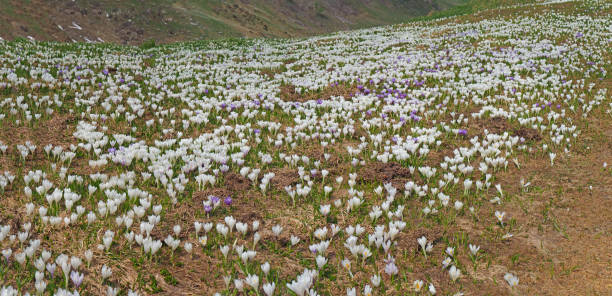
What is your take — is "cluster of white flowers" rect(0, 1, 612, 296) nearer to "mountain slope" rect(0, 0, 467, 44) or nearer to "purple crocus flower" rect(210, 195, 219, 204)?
"purple crocus flower" rect(210, 195, 219, 204)

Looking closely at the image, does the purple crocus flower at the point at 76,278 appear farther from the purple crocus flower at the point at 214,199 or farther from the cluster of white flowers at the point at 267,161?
the purple crocus flower at the point at 214,199

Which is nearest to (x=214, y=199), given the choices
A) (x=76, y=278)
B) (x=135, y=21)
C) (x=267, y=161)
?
(x=267, y=161)

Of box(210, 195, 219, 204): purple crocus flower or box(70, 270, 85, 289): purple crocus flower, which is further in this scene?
box(210, 195, 219, 204): purple crocus flower

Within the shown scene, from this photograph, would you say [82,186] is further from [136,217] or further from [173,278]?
[173,278]

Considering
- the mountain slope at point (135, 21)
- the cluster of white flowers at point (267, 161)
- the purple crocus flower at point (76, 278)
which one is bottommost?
the mountain slope at point (135, 21)

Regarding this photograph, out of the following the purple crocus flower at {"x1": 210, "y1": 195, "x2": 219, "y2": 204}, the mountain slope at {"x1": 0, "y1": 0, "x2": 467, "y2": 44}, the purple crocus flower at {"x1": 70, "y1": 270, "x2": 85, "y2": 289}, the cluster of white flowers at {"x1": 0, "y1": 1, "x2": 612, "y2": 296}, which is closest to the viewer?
the purple crocus flower at {"x1": 70, "y1": 270, "x2": 85, "y2": 289}

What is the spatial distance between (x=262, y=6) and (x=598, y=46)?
10398cm

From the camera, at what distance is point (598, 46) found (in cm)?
1650

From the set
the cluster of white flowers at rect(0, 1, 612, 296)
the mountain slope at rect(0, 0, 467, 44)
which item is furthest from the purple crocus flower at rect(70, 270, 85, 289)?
the mountain slope at rect(0, 0, 467, 44)

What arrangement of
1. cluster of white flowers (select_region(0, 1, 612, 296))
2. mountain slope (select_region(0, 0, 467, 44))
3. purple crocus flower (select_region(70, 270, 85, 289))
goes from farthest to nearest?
1. mountain slope (select_region(0, 0, 467, 44))
2. cluster of white flowers (select_region(0, 1, 612, 296))
3. purple crocus flower (select_region(70, 270, 85, 289))

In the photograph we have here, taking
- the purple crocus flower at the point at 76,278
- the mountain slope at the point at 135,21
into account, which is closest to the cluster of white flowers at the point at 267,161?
the purple crocus flower at the point at 76,278

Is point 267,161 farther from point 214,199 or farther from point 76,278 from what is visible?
point 76,278

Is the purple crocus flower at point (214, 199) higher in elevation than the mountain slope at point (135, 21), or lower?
higher

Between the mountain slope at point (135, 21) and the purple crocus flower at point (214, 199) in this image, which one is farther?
the mountain slope at point (135, 21)
